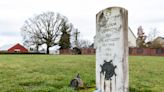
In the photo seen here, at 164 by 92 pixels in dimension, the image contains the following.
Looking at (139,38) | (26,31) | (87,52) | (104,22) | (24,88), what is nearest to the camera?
(104,22)

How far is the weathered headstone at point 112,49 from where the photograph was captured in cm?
561

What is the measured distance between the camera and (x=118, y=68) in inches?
225

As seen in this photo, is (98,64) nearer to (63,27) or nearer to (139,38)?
(63,27)

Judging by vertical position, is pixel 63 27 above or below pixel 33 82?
above

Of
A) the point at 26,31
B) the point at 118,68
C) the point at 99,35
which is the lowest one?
the point at 118,68

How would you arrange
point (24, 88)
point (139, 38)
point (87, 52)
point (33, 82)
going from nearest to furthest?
point (24, 88)
point (33, 82)
point (87, 52)
point (139, 38)

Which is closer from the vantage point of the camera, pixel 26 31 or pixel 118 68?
pixel 118 68

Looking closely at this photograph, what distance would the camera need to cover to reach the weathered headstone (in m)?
5.61

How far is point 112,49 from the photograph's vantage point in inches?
231

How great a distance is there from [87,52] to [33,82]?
46.2 meters

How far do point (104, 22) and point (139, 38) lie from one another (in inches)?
2887

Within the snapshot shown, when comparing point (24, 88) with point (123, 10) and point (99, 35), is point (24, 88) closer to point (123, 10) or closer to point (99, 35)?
point (99, 35)

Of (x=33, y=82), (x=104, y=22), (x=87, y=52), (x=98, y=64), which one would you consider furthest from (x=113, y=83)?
(x=87, y=52)

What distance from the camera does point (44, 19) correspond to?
6581 cm
